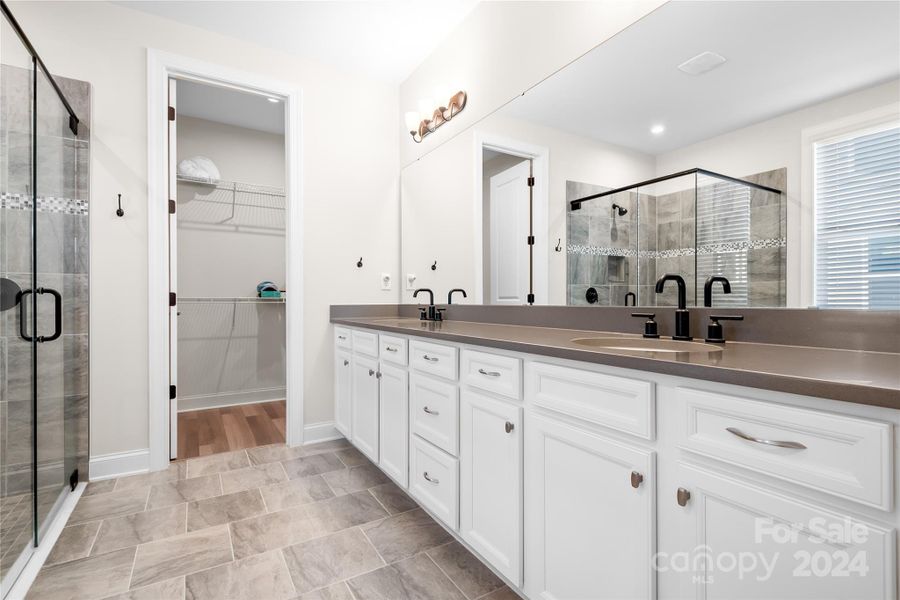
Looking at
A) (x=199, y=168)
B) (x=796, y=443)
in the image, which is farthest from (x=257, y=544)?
(x=199, y=168)

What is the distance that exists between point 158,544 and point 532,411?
1648 mm

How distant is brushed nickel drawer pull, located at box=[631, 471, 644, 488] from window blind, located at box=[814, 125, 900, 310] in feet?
2.34

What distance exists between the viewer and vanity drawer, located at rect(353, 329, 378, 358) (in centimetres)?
229

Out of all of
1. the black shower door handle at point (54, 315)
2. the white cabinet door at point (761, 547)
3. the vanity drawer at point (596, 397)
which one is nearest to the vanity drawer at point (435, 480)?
the vanity drawer at point (596, 397)

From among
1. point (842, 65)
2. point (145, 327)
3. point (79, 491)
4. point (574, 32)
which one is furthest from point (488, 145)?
point (79, 491)

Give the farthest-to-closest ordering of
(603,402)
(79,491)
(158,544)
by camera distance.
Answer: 1. (79,491)
2. (158,544)
3. (603,402)

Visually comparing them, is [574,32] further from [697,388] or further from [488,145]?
[697,388]

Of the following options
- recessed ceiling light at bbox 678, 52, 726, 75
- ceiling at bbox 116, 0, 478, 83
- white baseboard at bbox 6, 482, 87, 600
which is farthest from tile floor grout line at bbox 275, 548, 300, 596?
ceiling at bbox 116, 0, 478, 83

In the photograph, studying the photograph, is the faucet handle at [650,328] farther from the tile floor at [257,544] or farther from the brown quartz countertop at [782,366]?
the tile floor at [257,544]

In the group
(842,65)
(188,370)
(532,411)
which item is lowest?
(188,370)

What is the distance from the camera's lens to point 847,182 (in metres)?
1.10

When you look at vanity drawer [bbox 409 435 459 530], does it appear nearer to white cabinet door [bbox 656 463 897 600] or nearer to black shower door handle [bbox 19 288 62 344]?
white cabinet door [bbox 656 463 897 600]

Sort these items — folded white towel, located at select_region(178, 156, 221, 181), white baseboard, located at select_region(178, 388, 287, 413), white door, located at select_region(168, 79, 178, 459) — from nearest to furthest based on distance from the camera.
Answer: white door, located at select_region(168, 79, 178, 459)
folded white towel, located at select_region(178, 156, 221, 181)
white baseboard, located at select_region(178, 388, 287, 413)

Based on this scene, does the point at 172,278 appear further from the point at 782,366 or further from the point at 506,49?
the point at 782,366
